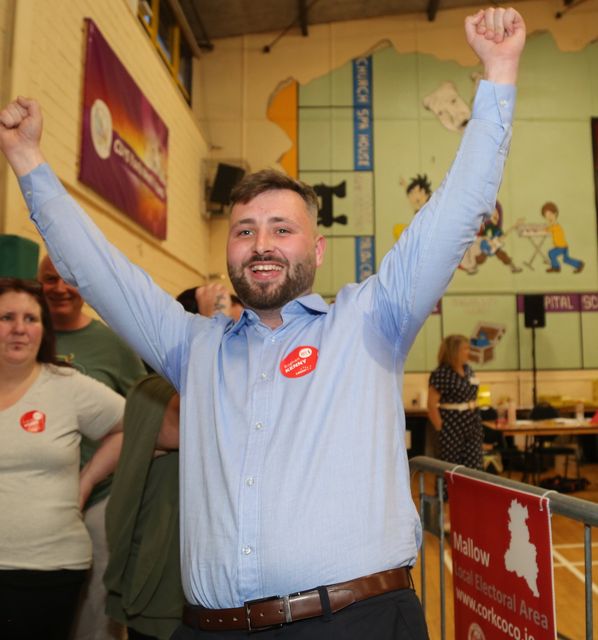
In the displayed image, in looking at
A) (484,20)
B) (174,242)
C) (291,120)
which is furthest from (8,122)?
(291,120)

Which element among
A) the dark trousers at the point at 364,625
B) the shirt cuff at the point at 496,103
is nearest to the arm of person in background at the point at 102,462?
the dark trousers at the point at 364,625

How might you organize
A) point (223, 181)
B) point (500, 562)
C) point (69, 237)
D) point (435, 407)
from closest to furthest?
point (69, 237) < point (500, 562) < point (435, 407) < point (223, 181)

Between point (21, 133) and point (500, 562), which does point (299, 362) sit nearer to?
point (21, 133)

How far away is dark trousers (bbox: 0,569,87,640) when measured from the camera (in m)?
1.84

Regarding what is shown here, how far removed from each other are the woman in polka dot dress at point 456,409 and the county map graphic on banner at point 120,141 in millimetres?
3312

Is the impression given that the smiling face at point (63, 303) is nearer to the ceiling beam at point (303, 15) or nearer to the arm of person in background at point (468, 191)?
the arm of person in background at point (468, 191)

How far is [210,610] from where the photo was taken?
4.09 feet

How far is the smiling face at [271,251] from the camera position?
56.8 inches

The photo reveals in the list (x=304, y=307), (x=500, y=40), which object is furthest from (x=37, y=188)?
(x=500, y=40)

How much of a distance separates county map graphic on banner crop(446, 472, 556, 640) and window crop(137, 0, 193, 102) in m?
6.51

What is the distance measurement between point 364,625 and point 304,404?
0.45 metres

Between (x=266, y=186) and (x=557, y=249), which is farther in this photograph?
(x=557, y=249)

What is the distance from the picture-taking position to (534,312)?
9.43m

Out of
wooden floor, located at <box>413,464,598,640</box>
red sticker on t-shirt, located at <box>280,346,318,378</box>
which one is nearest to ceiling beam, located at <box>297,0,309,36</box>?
wooden floor, located at <box>413,464,598,640</box>
